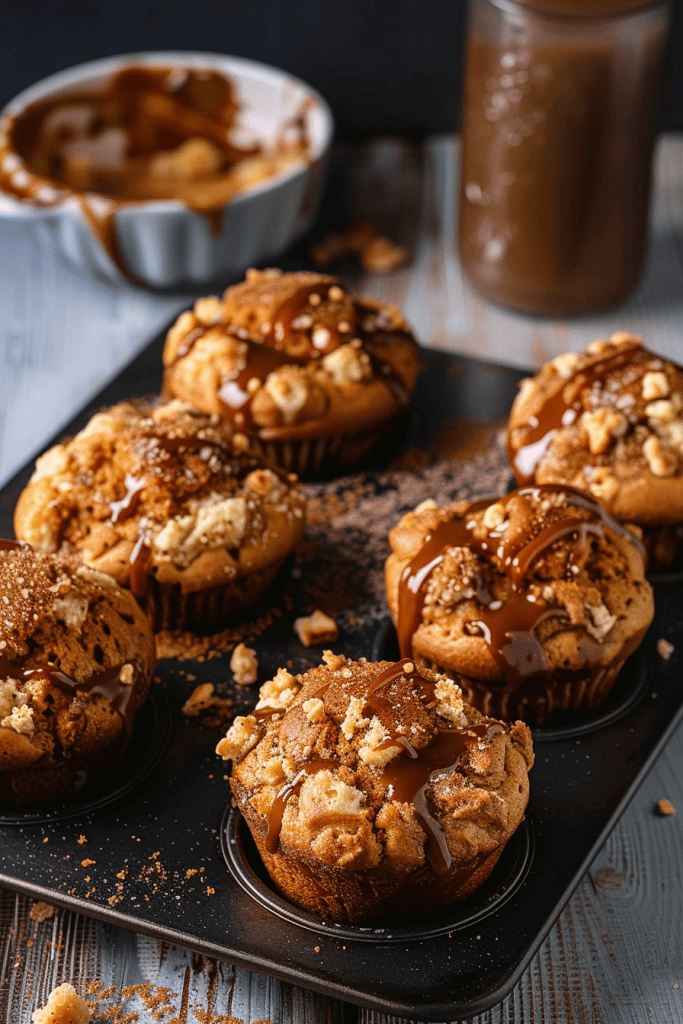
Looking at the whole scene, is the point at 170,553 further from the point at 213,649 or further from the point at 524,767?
the point at 524,767

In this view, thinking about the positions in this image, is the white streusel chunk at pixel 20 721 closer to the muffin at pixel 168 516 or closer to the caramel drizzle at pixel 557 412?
the muffin at pixel 168 516

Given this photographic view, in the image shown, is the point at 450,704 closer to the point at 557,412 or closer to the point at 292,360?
the point at 557,412

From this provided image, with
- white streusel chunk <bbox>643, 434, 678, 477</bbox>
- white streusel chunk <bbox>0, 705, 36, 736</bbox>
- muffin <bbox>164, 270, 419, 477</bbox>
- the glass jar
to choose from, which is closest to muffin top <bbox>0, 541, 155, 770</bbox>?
white streusel chunk <bbox>0, 705, 36, 736</bbox>

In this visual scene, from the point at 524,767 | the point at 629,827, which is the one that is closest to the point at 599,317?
the point at 629,827

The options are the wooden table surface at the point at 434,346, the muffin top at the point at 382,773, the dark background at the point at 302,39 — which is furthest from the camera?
the dark background at the point at 302,39

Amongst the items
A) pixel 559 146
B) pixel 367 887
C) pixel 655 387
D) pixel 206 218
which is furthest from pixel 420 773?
pixel 206 218

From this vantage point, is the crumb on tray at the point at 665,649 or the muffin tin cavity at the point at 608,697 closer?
the muffin tin cavity at the point at 608,697

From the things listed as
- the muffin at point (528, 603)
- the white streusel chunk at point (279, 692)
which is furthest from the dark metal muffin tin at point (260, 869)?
the white streusel chunk at point (279, 692)
